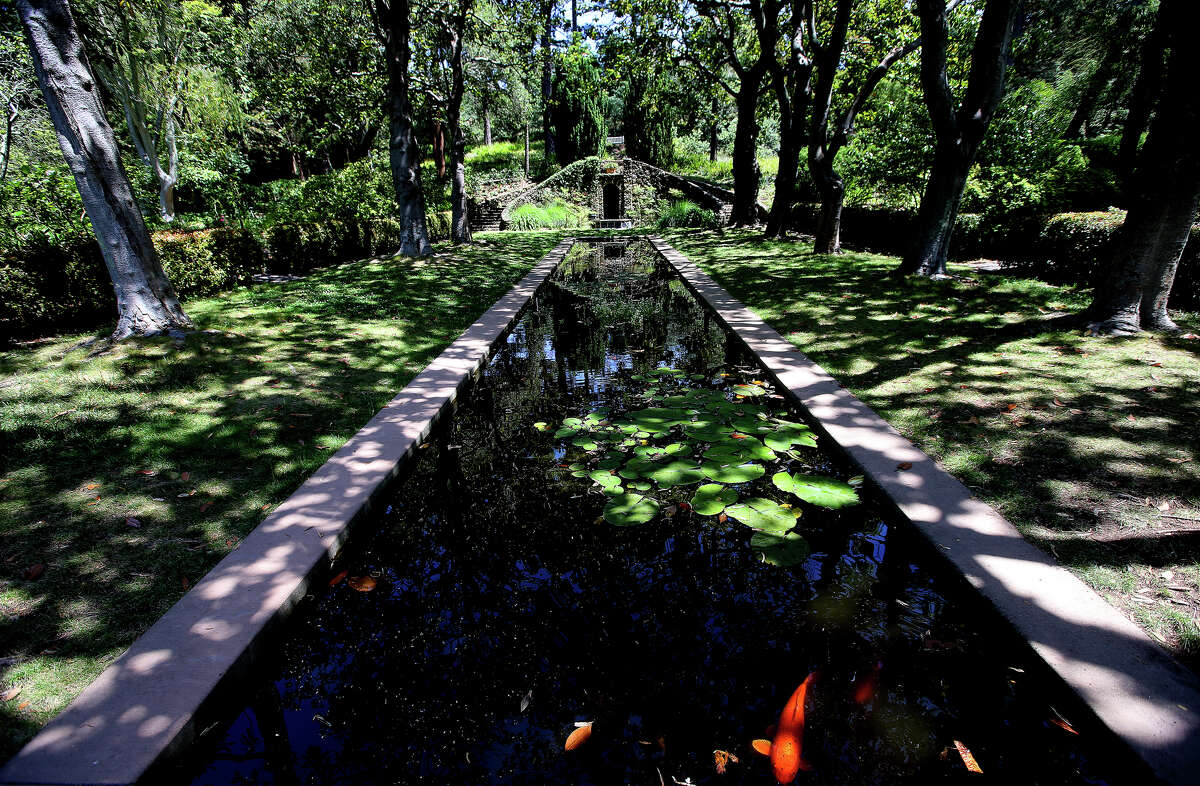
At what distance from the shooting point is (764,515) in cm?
294

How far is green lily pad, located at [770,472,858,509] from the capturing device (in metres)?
3.02

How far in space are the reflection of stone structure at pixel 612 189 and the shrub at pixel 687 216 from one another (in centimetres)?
153

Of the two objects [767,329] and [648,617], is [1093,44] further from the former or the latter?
[648,617]

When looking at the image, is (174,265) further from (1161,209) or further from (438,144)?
(1161,209)

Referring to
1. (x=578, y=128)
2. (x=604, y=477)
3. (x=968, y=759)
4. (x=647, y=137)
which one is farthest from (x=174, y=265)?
(x=647, y=137)

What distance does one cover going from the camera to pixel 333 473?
10.9 ft

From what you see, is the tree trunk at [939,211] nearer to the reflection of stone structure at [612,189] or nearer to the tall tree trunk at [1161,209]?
the tall tree trunk at [1161,209]

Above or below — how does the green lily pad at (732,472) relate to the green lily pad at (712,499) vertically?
above

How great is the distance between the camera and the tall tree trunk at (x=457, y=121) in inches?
564

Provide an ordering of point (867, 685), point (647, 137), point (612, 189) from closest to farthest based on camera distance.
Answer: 1. point (867, 685)
2. point (612, 189)
3. point (647, 137)

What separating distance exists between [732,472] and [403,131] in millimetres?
12153

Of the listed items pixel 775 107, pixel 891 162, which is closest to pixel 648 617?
pixel 891 162

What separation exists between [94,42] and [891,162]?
22.3 metres

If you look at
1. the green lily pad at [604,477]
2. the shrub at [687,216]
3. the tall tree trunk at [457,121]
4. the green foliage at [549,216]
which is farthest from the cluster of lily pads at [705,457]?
the green foliage at [549,216]
